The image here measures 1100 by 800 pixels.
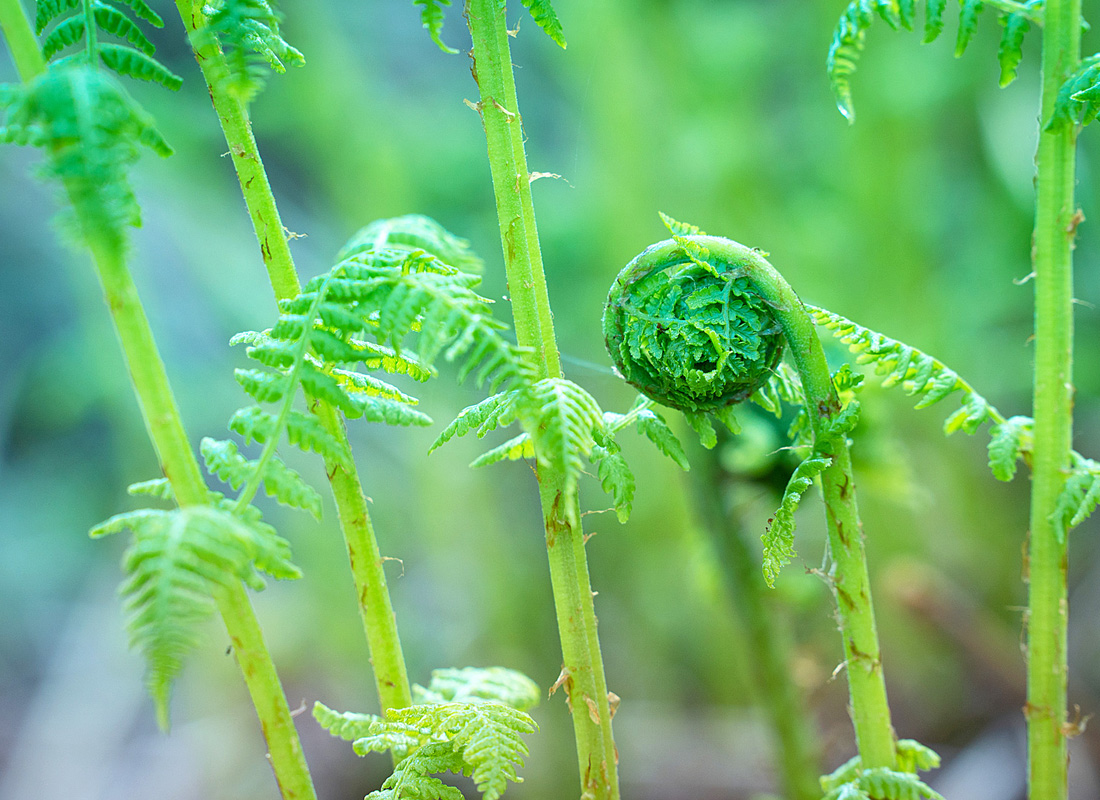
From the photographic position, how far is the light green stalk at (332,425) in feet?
2.03

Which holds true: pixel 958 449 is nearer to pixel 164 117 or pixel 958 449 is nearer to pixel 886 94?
pixel 886 94

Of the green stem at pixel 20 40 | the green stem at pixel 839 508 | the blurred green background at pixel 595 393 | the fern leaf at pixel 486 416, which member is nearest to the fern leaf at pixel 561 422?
the fern leaf at pixel 486 416

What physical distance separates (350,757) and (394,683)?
1464mm

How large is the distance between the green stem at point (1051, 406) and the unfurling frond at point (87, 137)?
0.66 meters

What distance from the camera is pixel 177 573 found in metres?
0.42

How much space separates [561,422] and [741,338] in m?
0.17

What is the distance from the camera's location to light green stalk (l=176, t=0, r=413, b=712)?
24.3 inches

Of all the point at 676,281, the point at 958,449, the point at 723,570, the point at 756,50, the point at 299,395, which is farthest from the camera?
the point at 756,50

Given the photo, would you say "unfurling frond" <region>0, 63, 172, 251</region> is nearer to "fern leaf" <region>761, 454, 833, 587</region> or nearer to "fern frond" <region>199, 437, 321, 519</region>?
"fern frond" <region>199, 437, 321, 519</region>

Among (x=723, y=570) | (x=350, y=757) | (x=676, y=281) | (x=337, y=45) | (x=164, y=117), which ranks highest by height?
(x=337, y=45)

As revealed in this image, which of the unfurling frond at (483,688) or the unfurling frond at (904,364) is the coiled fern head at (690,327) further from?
the unfurling frond at (483,688)

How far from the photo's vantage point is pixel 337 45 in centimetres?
228

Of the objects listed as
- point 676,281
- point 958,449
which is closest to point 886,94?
point 958,449

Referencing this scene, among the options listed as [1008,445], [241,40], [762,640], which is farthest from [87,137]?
[762,640]
